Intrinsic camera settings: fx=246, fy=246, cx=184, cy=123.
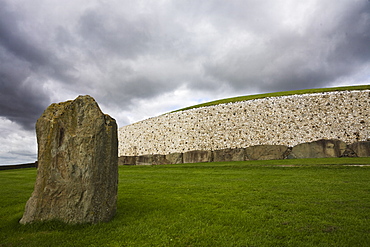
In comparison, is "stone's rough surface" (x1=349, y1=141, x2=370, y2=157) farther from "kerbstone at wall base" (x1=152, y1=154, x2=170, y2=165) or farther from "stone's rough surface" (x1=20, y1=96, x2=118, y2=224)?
"stone's rough surface" (x1=20, y1=96, x2=118, y2=224)

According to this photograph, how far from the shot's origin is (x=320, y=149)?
70.9 feet

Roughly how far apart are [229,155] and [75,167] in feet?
65.4

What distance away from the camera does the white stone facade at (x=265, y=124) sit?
79.3 ft

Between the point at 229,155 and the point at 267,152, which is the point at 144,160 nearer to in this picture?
the point at 229,155

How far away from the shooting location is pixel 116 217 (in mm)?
6215

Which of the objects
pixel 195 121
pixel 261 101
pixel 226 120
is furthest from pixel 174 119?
pixel 261 101

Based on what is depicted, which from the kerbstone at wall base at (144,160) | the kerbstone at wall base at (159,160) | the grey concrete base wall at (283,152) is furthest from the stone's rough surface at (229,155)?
the kerbstone at wall base at (144,160)

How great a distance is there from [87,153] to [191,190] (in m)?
5.07

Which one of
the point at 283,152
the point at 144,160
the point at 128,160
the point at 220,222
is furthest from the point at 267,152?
the point at 220,222

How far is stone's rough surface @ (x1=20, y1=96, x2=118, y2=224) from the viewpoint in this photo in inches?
225

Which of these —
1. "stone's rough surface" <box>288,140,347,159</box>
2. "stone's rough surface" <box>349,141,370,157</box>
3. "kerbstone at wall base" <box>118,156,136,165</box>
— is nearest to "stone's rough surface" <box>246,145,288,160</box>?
"stone's rough surface" <box>288,140,347,159</box>

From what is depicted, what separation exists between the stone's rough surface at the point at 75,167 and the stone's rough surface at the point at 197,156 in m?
19.5

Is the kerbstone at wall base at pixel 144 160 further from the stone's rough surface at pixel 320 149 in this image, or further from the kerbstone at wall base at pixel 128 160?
the stone's rough surface at pixel 320 149

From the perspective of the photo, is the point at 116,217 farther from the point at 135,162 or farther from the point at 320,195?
the point at 135,162
